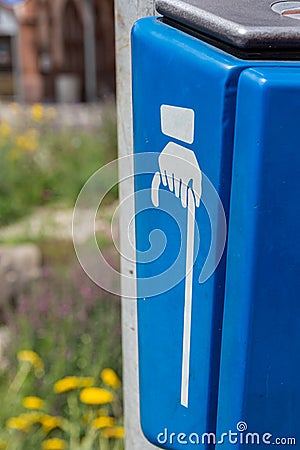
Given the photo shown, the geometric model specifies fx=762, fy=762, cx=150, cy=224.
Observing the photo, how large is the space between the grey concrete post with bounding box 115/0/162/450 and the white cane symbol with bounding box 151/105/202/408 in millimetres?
159

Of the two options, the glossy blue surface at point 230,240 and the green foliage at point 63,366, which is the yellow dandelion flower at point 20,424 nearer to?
the green foliage at point 63,366

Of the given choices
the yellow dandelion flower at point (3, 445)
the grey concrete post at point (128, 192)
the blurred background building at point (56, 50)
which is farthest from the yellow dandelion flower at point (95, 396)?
the blurred background building at point (56, 50)

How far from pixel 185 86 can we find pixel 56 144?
5.27 metres

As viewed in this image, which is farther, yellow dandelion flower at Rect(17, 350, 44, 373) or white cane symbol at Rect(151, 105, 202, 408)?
yellow dandelion flower at Rect(17, 350, 44, 373)

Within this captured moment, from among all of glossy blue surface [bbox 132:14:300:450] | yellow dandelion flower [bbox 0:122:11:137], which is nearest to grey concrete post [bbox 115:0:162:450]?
glossy blue surface [bbox 132:14:300:450]

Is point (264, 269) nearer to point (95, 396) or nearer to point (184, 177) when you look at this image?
point (184, 177)

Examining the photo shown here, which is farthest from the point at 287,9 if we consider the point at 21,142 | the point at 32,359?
the point at 21,142

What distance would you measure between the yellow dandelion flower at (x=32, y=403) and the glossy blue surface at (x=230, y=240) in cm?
110

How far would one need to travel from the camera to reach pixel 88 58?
43.6 feet

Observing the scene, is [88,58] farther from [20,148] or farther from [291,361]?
[291,361]

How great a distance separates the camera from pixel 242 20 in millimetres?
1000

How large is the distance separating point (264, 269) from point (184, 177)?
19 centimetres

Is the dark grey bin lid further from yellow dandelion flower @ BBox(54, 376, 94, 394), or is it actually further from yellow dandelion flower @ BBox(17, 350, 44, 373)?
yellow dandelion flower @ BBox(17, 350, 44, 373)

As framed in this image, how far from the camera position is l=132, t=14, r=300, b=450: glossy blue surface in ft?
3.16
